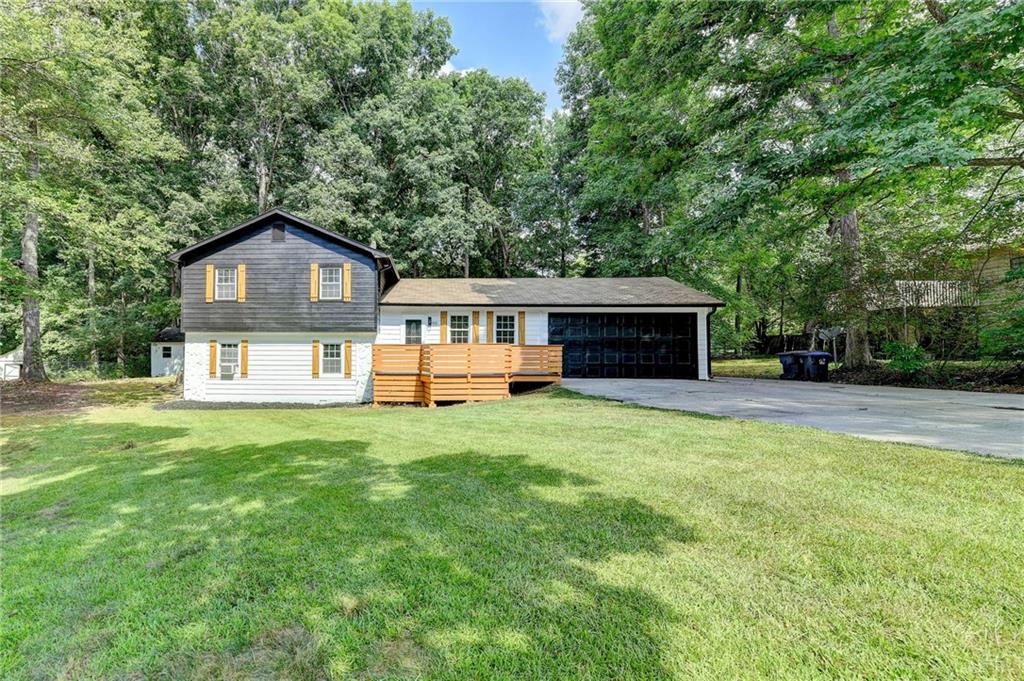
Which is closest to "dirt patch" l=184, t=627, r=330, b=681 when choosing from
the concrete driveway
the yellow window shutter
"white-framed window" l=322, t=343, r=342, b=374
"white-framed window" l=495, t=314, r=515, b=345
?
the concrete driveway

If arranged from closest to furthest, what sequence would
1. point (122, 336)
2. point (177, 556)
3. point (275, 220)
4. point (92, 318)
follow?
point (177, 556), point (275, 220), point (92, 318), point (122, 336)

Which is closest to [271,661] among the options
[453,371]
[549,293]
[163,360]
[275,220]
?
[453,371]

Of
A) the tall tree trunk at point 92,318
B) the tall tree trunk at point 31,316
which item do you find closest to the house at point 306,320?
the tall tree trunk at point 31,316

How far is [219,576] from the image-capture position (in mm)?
2479

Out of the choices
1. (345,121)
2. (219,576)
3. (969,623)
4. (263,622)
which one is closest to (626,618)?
(969,623)

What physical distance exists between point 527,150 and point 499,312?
1607 cm

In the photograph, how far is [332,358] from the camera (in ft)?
47.1

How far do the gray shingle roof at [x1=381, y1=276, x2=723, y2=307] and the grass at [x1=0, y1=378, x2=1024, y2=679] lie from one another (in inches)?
415

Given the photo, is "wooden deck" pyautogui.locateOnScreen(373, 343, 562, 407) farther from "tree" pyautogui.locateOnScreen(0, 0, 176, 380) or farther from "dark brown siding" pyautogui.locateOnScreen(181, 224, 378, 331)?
"tree" pyautogui.locateOnScreen(0, 0, 176, 380)

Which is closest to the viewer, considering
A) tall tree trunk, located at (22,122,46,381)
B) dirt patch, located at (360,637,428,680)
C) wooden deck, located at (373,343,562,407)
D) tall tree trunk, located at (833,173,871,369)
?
dirt patch, located at (360,637,428,680)

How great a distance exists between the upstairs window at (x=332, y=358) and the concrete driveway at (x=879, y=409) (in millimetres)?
8347

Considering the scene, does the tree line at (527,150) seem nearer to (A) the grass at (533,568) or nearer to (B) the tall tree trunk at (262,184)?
(B) the tall tree trunk at (262,184)

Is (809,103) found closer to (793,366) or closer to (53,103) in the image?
(793,366)

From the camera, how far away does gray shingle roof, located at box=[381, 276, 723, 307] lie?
15.0 meters
